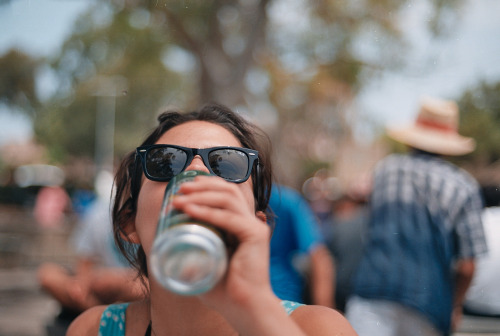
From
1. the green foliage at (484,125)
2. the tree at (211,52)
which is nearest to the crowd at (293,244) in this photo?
the tree at (211,52)

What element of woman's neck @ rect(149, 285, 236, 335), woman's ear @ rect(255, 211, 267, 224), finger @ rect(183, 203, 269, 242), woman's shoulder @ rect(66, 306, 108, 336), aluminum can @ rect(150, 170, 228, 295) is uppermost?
finger @ rect(183, 203, 269, 242)

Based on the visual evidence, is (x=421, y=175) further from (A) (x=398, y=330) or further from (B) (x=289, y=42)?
(B) (x=289, y=42)

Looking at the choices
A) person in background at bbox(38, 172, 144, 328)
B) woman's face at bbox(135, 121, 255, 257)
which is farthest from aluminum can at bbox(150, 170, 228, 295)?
person in background at bbox(38, 172, 144, 328)

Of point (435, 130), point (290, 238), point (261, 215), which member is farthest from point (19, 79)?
point (261, 215)

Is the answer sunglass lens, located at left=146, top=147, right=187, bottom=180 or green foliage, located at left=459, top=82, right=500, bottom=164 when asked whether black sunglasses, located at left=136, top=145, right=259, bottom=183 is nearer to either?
sunglass lens, located at left=146, top=147, right=187, bottom=180

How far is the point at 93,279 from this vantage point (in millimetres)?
2225

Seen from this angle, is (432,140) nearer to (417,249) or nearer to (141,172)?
(417,249)

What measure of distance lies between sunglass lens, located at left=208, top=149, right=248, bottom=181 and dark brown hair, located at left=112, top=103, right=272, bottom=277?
0.10 metres

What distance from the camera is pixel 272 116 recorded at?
1045cm

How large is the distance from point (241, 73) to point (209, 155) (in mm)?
4127

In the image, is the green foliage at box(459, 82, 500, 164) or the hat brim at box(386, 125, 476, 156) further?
the green foliage at box(459, 82, 500, 164)

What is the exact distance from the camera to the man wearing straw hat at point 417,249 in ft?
7.40

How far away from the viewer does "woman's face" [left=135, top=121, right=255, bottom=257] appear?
1078mm

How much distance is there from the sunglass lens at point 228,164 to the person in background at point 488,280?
2.01 meters
